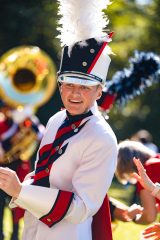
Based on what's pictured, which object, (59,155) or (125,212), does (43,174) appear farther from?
(125,212)

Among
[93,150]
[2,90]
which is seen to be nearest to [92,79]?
[93,150]

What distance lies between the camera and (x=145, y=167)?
4930 millimetres

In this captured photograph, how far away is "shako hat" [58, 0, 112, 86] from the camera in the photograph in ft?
13.0

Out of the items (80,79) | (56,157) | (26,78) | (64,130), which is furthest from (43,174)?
(26,78)

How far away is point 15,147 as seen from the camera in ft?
26.0

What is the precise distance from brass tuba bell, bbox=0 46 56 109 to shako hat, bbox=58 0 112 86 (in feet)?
13.8

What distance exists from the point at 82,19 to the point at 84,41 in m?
0.11

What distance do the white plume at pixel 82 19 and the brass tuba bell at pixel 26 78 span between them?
4198mm

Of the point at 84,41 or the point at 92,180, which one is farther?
the point at 84,41

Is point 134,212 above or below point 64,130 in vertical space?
below

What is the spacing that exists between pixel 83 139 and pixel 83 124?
112 millimetres

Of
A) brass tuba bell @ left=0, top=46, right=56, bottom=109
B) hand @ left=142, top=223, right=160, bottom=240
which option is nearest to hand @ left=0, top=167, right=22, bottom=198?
hand @ left=142, top=223, right=160, bottom=240

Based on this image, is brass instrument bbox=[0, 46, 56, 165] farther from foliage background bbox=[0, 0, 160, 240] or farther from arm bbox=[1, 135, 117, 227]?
foliage background bbox=[0, 0, 160, 240]

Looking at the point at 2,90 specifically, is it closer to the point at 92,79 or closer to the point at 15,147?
the point at 15,147
